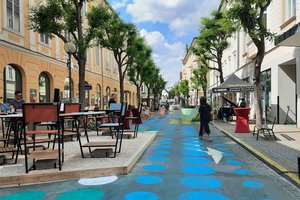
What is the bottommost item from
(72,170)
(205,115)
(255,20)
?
(72,170)

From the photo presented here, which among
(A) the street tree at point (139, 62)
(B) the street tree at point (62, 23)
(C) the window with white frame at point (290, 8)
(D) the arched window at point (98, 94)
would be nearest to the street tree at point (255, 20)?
(C) the window with white frame at point (290, 8)

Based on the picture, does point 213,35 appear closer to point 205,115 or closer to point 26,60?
point 26,60

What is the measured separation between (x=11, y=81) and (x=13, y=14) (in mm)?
3651

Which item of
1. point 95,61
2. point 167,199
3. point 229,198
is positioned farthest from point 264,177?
point 95,61

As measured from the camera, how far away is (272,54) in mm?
20516

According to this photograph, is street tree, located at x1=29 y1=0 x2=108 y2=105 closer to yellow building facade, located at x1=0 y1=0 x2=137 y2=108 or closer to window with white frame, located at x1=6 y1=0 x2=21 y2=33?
yellow building facade, located at x1=0 y1=0 x2=137 y2=108

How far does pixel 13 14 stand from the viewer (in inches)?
723

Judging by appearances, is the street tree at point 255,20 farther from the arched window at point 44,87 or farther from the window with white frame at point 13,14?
the arched window at point 44,87

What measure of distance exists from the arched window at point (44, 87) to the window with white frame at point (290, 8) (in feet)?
51.0

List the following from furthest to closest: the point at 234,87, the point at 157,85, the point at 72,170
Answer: the point at 157,85, the point at 234,87, the point at 72,170

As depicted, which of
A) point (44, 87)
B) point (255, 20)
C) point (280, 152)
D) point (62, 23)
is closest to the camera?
point (280, 152)

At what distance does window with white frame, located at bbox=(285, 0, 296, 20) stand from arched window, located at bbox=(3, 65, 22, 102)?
49.9 feet

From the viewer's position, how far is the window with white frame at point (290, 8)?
17.2 m

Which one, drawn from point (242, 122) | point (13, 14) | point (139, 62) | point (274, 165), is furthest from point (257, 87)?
point (139, 62)
